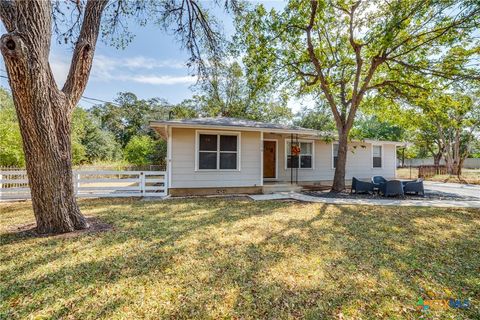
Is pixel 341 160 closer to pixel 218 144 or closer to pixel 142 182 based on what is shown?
pixel 218 144

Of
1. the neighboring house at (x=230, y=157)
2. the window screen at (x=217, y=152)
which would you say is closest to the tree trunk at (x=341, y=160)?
the neighboring house at (x=230, y=157)

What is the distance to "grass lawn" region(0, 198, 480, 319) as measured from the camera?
7.62ft

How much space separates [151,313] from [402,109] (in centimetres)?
1387

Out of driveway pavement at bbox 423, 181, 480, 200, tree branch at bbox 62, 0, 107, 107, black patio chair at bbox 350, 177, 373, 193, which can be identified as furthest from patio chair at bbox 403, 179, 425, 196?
tree branch at bbox 62, 0, 107, 107

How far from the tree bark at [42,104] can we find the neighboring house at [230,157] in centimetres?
401

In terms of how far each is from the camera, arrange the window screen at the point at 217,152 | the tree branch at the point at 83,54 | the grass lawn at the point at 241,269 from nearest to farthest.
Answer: the grass lawn at the point at 241,269 → the tree branch at the point at 83,54 → the window screen at the point at 217,152

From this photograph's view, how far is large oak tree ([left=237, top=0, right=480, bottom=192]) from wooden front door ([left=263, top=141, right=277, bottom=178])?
3.05 m

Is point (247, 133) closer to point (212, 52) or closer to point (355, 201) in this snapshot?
point (212, 52)

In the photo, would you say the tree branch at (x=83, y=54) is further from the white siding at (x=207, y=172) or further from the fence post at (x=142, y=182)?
the fence post at (x=142, y=182)

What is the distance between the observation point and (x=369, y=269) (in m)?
3.19

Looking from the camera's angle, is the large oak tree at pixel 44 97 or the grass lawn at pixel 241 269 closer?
the grass lawn at pixel 241 269

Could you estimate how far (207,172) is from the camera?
9.02 meters

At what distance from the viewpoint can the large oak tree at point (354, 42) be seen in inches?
299

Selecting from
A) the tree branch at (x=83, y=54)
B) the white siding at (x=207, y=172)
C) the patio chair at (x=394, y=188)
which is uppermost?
the tree branch at (x=83, y=54)
